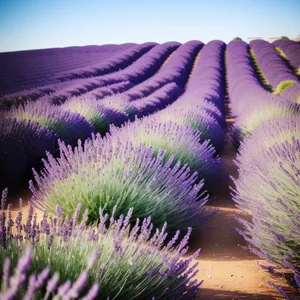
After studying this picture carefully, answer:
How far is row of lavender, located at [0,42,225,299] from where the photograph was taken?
1.33 metres

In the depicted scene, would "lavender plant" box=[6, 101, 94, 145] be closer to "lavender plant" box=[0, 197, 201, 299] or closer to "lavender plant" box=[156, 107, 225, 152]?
"lavender plant" box=[156, 107, 225, 152]

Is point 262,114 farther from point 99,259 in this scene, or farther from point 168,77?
point 168,77

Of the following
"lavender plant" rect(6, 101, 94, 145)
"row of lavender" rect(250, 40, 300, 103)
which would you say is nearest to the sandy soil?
"lavender plant" rect(6, 101, 94, 145)

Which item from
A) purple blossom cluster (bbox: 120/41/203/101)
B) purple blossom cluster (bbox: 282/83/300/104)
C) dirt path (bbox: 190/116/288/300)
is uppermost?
purple blossom cluster (bbox: 120/41/203/101)

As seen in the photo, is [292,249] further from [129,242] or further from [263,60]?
[263,60]

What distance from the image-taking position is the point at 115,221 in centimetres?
153

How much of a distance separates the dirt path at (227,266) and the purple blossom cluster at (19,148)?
7.79 ft

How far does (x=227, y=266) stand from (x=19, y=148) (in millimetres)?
2892

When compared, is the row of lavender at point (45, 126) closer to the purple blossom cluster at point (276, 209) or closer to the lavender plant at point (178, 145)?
the lavender plant at point (178, 145)

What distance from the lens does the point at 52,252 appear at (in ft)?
4.67

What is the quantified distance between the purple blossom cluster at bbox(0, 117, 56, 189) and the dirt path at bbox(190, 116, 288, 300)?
2375 mm

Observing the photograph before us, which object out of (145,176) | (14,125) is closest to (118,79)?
(14,125)

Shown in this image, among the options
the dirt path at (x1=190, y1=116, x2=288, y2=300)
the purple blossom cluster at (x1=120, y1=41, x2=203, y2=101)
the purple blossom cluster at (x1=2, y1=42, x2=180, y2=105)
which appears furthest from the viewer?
the purple blossom cluster at (x1=120, y1=41, x2=203, y2=101)

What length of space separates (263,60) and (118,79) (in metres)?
11.6
